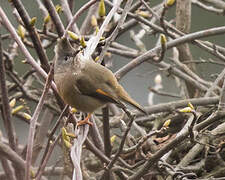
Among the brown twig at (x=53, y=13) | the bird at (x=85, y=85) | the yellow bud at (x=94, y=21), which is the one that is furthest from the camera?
the yellow bud at (x=94, y=21)

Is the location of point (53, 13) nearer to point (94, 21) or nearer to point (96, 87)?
point (96, 87)

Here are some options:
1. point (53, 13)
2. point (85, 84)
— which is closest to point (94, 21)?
point (85, 84)

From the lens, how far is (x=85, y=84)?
2.84 meters

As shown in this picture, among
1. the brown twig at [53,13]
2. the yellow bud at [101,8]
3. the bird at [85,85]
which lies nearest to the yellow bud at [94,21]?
the bird at [85,85]

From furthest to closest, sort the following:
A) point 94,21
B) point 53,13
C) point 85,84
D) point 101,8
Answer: point 94,21, point 85,84, point 101,8, point 53,13

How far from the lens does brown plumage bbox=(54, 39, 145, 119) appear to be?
2.74 m

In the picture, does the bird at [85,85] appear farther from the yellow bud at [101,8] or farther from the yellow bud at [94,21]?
the yellow bud at [94,21]

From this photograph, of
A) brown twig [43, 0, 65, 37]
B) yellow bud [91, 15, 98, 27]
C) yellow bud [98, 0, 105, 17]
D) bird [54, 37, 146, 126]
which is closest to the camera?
brown twig [43, 0, 65, 37]

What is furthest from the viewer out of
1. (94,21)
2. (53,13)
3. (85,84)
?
(94,21)

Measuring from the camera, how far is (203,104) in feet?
9.73

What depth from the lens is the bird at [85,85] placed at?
274 centimetres

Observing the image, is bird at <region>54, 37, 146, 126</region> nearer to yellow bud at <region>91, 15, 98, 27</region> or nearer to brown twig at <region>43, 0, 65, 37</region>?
brown twig at <region>43, 0, 65, 37</region>

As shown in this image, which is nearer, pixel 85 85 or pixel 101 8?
pixel 101 8

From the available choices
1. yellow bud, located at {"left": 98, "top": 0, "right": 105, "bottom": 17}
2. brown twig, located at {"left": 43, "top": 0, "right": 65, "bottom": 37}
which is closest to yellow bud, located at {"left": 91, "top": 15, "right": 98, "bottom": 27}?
yellow bud, located at {"left": 98, "top": 0, "right": 105, "bottom": 17}
